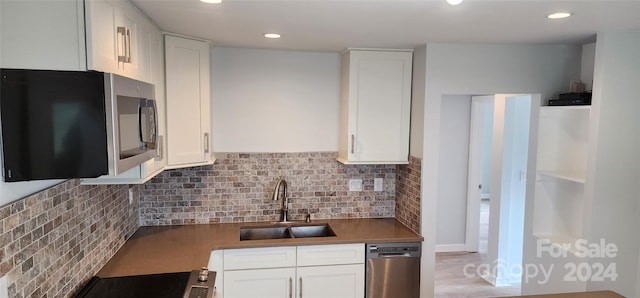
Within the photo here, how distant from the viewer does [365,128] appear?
318 cm

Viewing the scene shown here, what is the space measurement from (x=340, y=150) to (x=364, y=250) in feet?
2.82

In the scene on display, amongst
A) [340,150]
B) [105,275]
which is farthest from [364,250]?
[105,275]

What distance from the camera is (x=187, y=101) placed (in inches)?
109

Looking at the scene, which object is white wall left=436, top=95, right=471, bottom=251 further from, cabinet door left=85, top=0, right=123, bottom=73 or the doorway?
cabinet door left=85, top=0, right=123, bottom=73

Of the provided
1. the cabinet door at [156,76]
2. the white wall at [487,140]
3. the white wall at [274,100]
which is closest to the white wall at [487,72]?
the white wall at [274,100]

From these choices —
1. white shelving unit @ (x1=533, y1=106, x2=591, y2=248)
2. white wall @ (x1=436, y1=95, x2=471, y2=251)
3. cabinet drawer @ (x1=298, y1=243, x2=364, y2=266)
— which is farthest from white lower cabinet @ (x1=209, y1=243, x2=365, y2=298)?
white wall @ (x1=436, y1=95, x2=471, y2=251)

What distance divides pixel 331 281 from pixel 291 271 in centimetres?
31

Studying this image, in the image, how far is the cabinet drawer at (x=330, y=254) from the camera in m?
2.92

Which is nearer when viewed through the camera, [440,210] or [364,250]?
[364,250]

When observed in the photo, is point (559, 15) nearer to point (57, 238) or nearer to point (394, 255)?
point (394, 255)

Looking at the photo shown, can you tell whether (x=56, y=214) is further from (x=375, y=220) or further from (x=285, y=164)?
(x=375, y=220)

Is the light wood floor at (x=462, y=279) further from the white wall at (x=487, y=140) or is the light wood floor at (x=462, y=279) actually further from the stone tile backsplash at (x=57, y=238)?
the stone tile backsplash at (x=57, y=238)

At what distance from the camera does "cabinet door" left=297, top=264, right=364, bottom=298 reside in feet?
9.65

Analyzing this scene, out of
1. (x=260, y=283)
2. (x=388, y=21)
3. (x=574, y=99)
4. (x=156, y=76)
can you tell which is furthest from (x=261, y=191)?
(x=574, y=99)
